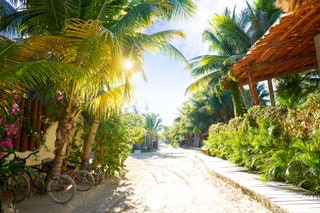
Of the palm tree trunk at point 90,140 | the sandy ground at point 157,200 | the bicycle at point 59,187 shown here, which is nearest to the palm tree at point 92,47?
the bicycle at point 59,187

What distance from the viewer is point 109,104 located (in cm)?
588

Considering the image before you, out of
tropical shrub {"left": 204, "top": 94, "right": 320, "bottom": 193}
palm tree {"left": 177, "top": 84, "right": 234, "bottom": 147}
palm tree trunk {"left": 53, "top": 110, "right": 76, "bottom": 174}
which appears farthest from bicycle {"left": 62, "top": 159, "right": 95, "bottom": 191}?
palm tree {"left": 177, "top": 84, "right": 234, "bottom": 147}

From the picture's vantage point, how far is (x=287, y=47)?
8.33 meters

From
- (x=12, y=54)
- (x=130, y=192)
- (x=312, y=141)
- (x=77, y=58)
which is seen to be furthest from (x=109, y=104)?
(x=312, y=141)

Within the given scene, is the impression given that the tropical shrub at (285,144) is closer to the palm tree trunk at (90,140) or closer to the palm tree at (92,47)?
the palm tree at (92,47)

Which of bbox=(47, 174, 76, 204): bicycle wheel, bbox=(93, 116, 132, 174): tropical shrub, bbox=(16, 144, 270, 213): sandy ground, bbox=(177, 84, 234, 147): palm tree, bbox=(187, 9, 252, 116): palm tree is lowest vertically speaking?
bbox=(16, 144, 270, 213): sandy ground

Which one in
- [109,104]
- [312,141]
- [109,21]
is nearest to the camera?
[312,141]

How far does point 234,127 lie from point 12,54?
939 centimetres

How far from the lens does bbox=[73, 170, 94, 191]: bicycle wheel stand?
5.95 m

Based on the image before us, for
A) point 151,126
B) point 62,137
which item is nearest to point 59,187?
point 62,137

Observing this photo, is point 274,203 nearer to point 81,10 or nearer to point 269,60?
point 81,10

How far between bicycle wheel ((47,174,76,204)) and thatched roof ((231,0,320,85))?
6.02 metres

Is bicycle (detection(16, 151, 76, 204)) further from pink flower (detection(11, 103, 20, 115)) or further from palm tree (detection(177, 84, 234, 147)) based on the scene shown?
palm tree (detection(177, 84, 234, 147))

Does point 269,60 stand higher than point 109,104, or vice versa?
point 269,60
